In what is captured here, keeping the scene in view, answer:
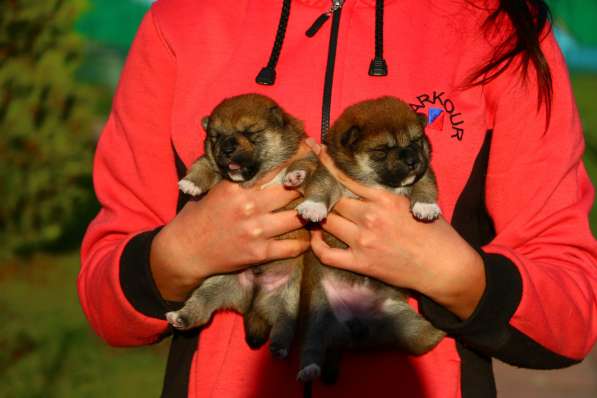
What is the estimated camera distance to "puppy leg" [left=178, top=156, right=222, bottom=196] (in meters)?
2.96

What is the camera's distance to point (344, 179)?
295 centimetres

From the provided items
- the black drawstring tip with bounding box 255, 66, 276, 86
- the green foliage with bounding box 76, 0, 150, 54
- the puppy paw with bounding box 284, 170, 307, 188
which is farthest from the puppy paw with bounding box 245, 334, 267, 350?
the green foliage with bounding box 76, 0, 150, 54

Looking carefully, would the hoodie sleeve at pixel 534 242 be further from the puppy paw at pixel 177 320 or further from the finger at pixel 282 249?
→ the puppy paw at pixel 177 320

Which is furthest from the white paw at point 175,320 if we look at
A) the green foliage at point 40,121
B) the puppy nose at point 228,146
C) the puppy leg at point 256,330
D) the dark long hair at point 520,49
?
the green foliage at point 40,121

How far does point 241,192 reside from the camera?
9.30ft

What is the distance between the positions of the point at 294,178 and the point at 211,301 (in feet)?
1.79

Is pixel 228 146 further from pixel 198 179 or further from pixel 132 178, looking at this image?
pixel 132 178

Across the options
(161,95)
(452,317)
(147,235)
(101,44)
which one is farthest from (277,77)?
(101,44)

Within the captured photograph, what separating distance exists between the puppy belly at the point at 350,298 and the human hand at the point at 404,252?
0.26 m

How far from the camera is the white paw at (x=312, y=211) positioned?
2.74m

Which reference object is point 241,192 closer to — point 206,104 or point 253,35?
point 206,104

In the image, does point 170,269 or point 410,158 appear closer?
point 170,269

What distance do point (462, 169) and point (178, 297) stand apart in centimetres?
108

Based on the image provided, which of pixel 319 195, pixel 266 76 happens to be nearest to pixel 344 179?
pixel 319 195
